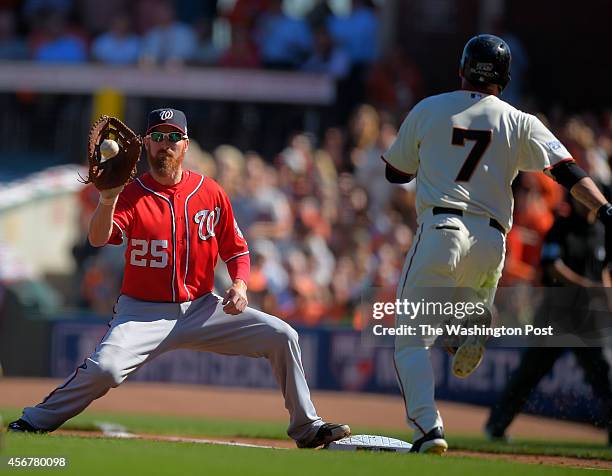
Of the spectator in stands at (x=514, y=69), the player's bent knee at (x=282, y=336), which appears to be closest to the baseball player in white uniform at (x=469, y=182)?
the player's bent knee at (x=282, y=336)

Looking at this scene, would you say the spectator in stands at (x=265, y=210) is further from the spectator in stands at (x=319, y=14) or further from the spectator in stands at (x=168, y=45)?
the spectator in stands at (x=168, y=45)

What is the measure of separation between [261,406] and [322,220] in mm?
2855

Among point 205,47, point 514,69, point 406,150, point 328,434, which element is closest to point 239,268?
point 328,434

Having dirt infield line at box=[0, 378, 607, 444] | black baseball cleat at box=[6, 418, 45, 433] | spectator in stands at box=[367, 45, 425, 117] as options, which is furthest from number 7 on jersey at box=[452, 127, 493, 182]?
spectator in stands at box=[367, 45, 425, 117]

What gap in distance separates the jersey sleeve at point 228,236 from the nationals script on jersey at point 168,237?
0.16ft

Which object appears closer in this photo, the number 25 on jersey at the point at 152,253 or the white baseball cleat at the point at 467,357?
the white baseball cleat at the point at 467,357

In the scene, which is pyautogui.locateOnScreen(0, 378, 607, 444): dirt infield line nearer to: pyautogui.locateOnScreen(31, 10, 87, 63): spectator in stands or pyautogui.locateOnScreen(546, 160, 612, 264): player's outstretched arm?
pyautogui.locateOnScreen(546, 160, 612, 264): player's outstretched arm

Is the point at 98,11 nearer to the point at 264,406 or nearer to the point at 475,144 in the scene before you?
the point at 264,406

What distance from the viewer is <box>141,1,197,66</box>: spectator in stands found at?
18.3 metres

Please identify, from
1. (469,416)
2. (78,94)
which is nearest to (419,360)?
(469,416)

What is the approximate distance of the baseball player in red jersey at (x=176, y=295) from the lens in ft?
23.8

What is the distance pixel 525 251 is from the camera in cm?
1314

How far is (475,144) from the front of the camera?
7.12 meters

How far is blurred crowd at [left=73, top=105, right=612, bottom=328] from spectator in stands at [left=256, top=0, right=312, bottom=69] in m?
1.80
